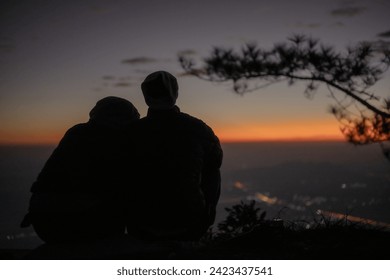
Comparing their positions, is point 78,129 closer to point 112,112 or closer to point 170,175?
point 112,112

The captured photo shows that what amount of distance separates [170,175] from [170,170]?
32 mm

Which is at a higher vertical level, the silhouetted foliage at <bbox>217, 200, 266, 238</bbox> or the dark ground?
the silhouetted foliage at <bbox>217, 200, 266, 238</bbox>

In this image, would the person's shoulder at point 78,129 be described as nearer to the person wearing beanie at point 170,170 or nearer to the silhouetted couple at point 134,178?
the silhouetted couple at point 134,178

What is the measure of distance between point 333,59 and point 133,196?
9.13 ft

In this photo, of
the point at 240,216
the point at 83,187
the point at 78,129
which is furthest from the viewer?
the point at 240,216

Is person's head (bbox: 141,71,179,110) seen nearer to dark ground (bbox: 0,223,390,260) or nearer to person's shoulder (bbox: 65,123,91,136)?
person's shoulder (bbox: 65,123,91,136)

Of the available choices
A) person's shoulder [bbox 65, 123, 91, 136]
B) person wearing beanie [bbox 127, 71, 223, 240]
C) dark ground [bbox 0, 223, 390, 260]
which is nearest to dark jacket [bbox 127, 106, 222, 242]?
person wearing beanie [bbox 127, 71, 223, 240]

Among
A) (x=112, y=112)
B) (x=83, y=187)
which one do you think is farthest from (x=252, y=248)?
(x=112, y=112)

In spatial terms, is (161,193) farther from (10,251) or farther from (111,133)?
(10,251)

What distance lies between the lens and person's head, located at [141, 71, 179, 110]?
2527 millimetres

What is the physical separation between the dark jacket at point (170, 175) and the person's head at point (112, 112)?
0.22 meters

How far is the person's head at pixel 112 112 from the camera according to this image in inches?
102

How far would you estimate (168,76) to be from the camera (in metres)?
2.59

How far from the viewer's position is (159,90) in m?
2.53
